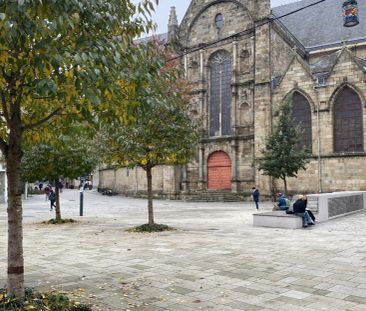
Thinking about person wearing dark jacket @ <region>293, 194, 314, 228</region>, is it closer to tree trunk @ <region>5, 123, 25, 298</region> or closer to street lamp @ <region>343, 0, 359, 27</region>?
street lamp @ <region>343, 0, 359, 27</region>

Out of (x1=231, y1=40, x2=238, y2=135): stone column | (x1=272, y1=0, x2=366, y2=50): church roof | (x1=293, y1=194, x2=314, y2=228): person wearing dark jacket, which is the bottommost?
(x1=293, y1=194, x2=314, y2=228): person wearing dark jacket

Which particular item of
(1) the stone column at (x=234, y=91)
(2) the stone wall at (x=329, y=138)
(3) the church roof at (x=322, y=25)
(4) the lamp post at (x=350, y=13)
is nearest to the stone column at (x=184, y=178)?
(1) the stone column at (x=234, y=91)

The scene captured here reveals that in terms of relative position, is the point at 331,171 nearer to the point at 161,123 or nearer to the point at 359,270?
the point at 161,123

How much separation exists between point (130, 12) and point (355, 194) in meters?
18.5

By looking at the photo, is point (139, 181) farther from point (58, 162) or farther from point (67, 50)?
point (67, 50)

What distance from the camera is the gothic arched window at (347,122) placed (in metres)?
30.2

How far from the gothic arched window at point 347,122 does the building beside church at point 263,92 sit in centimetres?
7

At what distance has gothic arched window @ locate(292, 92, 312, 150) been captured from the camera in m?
32.3

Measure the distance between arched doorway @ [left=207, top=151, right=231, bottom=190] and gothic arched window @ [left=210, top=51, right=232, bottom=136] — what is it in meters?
2.10

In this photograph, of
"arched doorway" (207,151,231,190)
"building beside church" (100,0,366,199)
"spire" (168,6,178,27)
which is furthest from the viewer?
"spire" (168,6,178,27)

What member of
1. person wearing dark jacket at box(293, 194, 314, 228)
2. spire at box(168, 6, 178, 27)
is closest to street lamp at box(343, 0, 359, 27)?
person wearing dark jacket at box(293, 194, 314, 228)

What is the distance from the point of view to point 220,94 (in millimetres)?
39344

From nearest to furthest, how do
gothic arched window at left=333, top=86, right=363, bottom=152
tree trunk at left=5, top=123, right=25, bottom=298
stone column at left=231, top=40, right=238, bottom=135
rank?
tree trunk at left=5, top=123, right=25, bottom=298 < gothic arched window at left=333, top=86, right=363, bottom=152 < stone column at left=231, top=40, right=238, bottom=135

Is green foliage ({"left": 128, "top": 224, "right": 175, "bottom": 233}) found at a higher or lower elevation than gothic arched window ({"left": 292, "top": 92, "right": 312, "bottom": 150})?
lower
